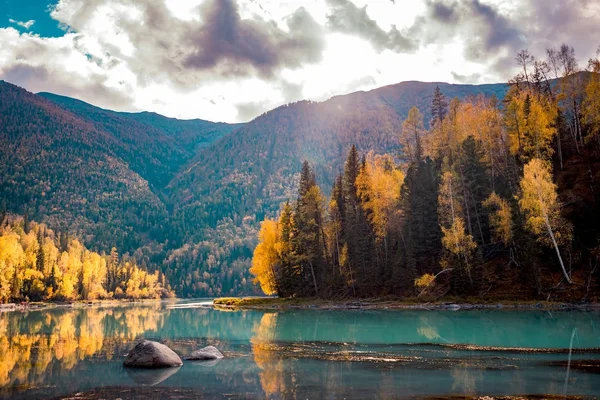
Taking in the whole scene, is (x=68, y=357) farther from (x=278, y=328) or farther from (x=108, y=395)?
(x=278, y=328)

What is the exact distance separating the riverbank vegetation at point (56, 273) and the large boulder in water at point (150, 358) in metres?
101

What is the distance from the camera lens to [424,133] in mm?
86188

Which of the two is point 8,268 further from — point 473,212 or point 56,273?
point 473,212

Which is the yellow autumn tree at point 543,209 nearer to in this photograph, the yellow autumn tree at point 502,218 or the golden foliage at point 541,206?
the golden foliage at point 541,206

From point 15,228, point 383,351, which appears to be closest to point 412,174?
point 383,351

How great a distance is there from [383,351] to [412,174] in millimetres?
48911

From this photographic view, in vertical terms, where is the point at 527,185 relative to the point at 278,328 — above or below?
above

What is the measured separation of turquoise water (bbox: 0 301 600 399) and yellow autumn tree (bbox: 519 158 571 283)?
44.9 feet

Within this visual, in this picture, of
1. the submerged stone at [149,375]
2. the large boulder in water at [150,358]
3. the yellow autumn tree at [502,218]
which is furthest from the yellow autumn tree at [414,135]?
the submerged stone at [149,375]

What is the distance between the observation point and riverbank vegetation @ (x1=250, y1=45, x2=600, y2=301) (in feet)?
173

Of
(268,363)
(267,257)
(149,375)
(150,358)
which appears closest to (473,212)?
(267,257)

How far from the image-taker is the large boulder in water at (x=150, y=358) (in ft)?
73.9

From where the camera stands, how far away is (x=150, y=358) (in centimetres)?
2261

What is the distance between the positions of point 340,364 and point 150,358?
367 inches
